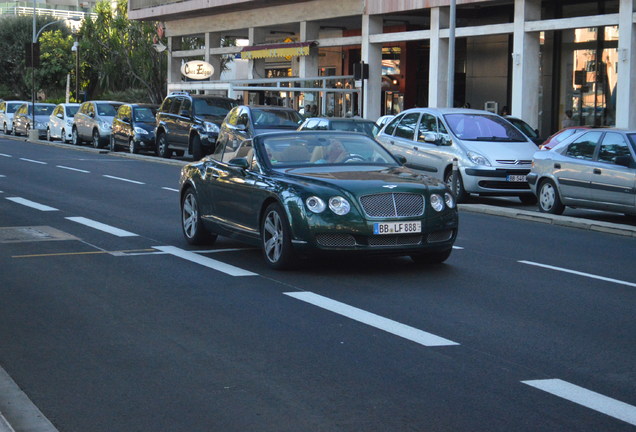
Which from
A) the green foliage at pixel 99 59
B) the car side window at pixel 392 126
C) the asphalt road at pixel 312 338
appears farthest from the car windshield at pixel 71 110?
the asphalt road at pixel 312 338

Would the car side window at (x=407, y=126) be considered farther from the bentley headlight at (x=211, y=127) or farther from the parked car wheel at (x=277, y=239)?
the parked car wheel at (x=277, y=239)

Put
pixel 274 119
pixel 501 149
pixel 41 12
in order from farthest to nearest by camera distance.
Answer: pixel 41 12 → pixel 274 119 → pixel 501 149

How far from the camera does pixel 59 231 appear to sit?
563 inches

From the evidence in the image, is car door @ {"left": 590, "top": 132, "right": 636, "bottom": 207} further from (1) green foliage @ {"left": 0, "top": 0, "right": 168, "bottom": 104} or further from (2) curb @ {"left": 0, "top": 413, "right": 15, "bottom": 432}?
(1) green foliage @ {"left": 0, "top": 0, "right": 168, "bottom": 104}

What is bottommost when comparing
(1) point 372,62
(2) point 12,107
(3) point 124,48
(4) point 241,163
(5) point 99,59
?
(4) point 241,163

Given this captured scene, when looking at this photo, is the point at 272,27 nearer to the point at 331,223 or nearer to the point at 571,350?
the point at 331,223

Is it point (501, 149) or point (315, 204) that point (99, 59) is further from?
point (315, 204)

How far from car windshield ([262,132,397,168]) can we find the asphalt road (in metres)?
1.08

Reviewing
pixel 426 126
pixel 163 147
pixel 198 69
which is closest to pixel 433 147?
pixel 426 126

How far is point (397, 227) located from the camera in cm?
1048

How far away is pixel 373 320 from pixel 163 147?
26.4 m

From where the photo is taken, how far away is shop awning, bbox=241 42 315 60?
4409 centimetres

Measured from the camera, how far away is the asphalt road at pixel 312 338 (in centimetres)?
579

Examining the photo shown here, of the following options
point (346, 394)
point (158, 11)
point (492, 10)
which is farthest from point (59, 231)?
point (158, 11)
